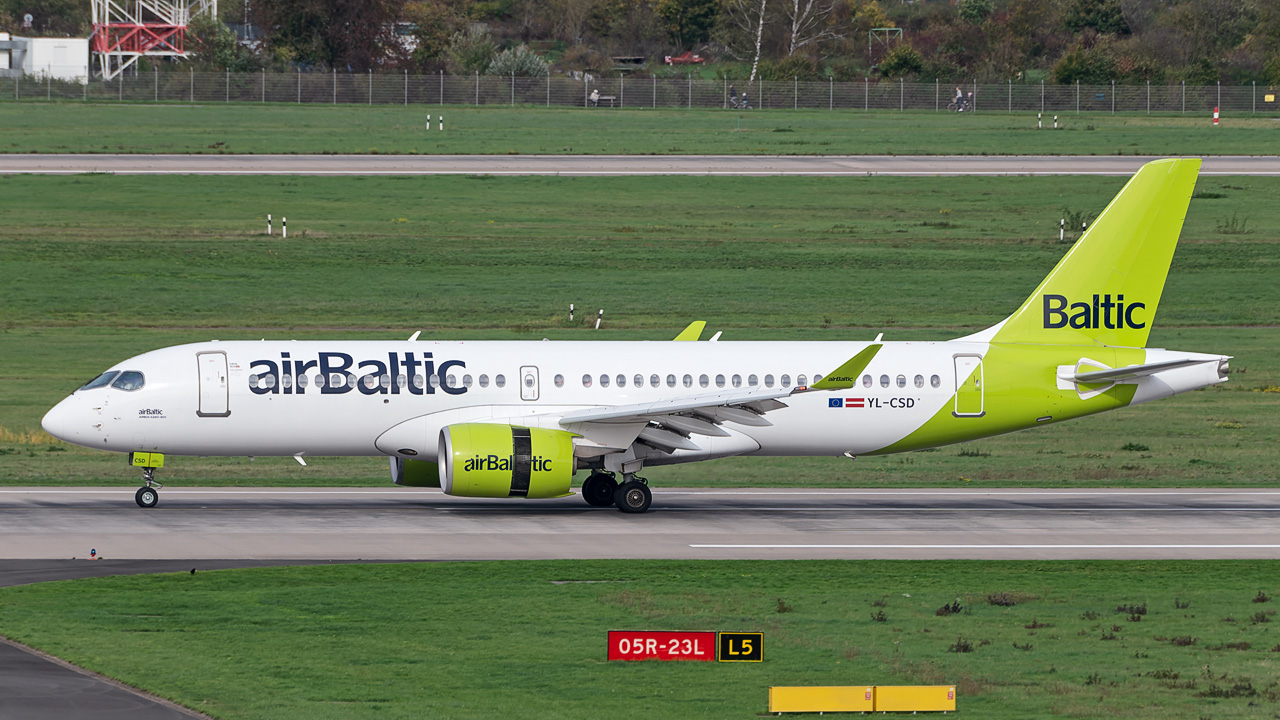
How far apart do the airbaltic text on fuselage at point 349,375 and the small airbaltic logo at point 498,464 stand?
9.67 ft

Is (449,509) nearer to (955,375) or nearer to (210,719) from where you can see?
(955,375)

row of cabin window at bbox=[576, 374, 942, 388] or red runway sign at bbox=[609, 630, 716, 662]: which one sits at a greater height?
row of cabin window at bbox=[576, 374, 942, 388]

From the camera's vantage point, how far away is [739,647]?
69.1 ft

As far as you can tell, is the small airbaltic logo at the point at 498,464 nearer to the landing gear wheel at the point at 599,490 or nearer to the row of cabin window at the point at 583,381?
the row of cabin window at the point at 583,381

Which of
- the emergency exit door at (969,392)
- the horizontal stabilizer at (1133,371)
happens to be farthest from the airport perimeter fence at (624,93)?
the emergency exit door at (969,392)

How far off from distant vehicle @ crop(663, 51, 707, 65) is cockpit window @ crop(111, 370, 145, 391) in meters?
127

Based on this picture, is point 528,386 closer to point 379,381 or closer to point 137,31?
point 379,381

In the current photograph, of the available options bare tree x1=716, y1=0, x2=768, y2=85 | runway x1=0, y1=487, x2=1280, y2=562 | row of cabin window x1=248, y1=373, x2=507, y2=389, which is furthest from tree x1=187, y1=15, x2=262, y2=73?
row of cabin window x1=248, y1=373, x2=507, y2=389

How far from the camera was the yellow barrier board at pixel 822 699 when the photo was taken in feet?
60.7

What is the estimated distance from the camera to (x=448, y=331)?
61.8 m

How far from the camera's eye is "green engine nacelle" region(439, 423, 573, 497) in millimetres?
33344

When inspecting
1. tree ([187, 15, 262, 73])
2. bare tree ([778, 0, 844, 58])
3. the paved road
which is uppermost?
bare tree ([778, 0, 844, 58])

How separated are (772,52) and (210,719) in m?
140

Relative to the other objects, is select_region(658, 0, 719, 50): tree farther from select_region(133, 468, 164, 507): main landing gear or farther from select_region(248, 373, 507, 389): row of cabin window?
select_region(133, 468, 164, 507): main landing gear
